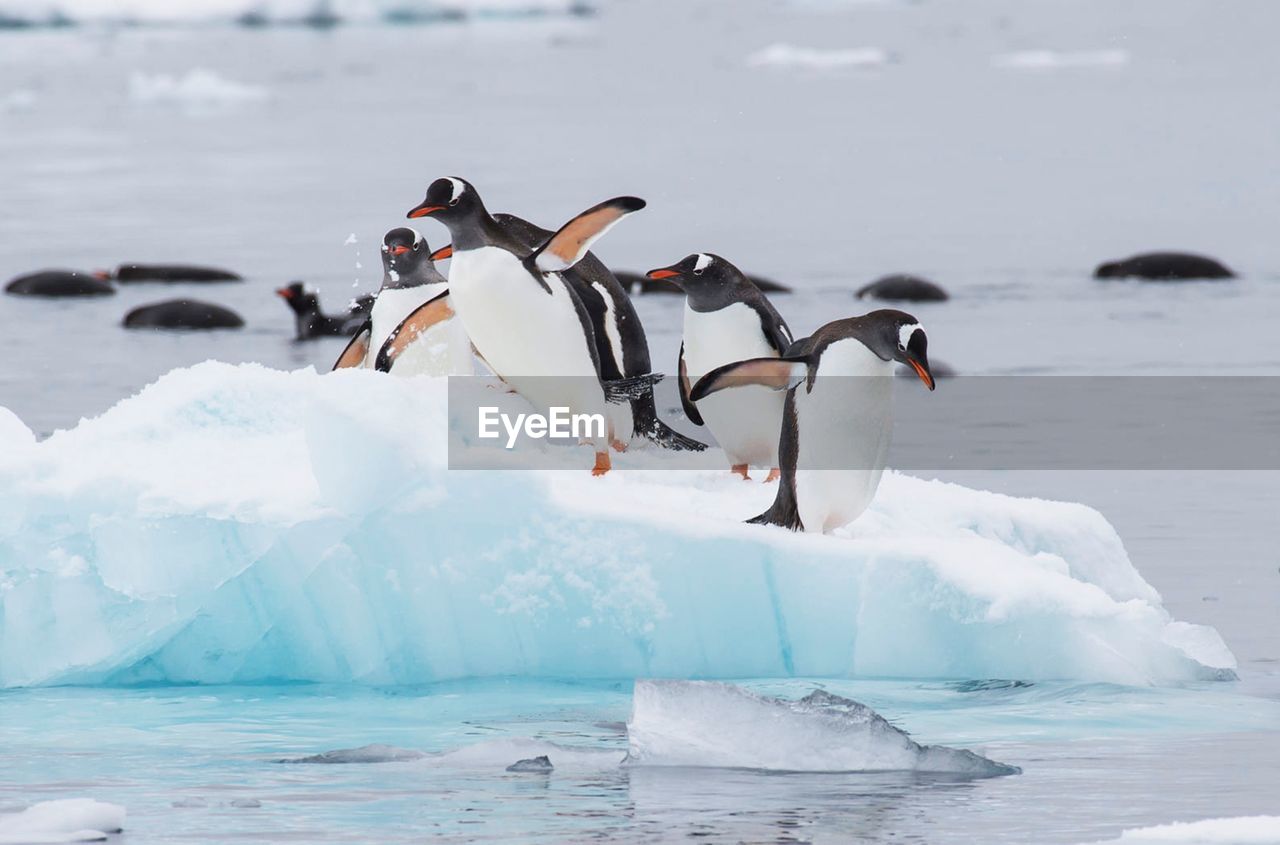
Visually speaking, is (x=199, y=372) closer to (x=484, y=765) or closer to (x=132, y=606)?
(x=132, y=606)

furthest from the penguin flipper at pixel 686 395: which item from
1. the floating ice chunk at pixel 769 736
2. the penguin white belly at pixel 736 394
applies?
the floating ice chunk at pixel 769 736

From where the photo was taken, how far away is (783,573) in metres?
6.46

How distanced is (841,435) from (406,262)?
2.11 meters

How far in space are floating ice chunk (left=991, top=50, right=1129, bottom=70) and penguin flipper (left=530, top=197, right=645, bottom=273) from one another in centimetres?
5514

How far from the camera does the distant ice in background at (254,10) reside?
5912 cm

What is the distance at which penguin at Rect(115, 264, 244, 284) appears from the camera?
20438mm

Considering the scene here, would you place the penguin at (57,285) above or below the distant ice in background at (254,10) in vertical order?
below

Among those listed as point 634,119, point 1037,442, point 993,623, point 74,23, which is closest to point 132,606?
point 993,623

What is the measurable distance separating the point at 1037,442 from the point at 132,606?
5.73 m

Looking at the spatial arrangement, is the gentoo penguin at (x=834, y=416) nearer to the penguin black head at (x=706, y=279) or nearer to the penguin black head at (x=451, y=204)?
the penguin black head at (x=706, y=279)

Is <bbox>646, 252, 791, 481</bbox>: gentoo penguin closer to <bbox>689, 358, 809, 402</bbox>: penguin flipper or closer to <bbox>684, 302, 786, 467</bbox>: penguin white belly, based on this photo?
<bbox>684, 302, 786, 467</bbox>: penguin white belly

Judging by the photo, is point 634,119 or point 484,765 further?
point 634,119

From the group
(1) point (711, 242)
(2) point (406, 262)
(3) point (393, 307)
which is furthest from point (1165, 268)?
(3) point (393, 307)

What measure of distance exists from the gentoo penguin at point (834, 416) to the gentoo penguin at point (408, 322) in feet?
3.71
